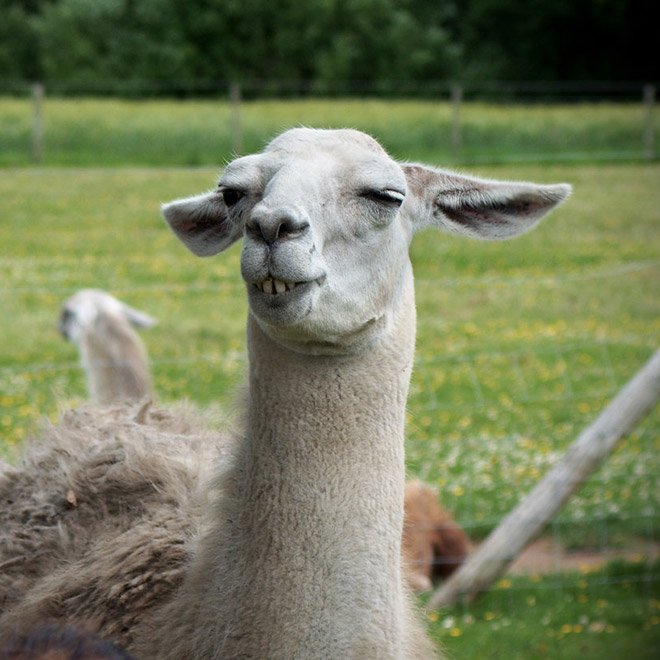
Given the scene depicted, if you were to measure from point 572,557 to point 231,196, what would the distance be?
4656mm

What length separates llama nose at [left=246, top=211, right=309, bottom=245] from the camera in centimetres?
300

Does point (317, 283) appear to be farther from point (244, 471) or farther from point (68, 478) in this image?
point (68, 478)

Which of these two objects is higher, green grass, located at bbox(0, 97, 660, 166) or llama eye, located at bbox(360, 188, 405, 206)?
llama eye, located at bbox(360, 188, 405, 206)

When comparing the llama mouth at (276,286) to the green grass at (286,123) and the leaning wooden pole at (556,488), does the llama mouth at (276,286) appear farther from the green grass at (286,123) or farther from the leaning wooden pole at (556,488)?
the green grass at (286,123)

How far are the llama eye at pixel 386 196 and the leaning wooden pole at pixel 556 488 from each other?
334 centimetres

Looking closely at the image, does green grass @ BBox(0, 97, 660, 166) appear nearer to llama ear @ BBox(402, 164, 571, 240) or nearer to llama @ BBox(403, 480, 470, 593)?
llama @ BBox(403, 480, 470, 593)

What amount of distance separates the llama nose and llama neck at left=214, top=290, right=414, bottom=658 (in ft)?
1.30

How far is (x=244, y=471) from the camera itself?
3377 mm

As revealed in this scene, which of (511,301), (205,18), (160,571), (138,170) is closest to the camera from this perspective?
(160,571)

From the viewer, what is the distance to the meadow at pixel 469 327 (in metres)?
6.77

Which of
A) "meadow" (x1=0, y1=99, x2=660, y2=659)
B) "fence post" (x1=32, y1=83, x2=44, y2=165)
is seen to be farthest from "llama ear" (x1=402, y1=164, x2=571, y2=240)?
"fence post" (x1=32, y1=83, x2=44, y2=165)

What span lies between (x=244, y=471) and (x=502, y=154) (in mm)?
22343

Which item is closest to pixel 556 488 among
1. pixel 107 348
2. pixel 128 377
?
pixel 128 377

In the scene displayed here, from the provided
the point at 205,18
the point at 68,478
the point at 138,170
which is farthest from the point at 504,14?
the point at 68,478
